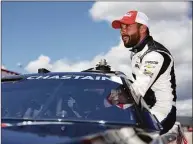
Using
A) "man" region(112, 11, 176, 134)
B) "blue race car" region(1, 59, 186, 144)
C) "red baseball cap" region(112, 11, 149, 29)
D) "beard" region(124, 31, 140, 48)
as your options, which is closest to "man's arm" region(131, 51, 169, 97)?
"man" region(112, 11, 176, 134)

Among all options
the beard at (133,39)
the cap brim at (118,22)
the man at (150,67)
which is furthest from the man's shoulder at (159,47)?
the cap brim at (118,22)

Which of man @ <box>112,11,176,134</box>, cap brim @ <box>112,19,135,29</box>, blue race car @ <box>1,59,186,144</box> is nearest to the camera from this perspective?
blue race car @ <box>1,59,186,144</box>

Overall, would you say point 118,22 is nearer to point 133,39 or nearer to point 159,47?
point 133,39

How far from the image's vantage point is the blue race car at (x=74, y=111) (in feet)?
8.84

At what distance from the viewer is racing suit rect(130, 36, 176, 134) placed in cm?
403

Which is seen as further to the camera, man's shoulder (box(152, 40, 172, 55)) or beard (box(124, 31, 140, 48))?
beard (box(124, 31, 140, 48))

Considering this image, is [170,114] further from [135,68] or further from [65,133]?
[65,133]

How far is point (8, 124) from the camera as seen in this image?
10.0ft

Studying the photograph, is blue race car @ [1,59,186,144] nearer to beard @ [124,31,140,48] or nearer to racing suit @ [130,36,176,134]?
racing suit @ [130,36,176,134]

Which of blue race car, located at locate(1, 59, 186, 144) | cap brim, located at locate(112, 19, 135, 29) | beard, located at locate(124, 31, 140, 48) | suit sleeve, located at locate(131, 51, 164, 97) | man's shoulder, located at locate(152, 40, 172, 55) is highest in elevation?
cap brim, located at locate(112, 19, 135, 29)

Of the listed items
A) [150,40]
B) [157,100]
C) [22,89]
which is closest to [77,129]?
[22,89]

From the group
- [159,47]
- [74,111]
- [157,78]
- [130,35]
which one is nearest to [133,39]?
[130,35]

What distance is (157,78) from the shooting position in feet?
13.7

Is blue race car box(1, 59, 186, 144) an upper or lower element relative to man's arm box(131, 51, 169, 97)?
lower
